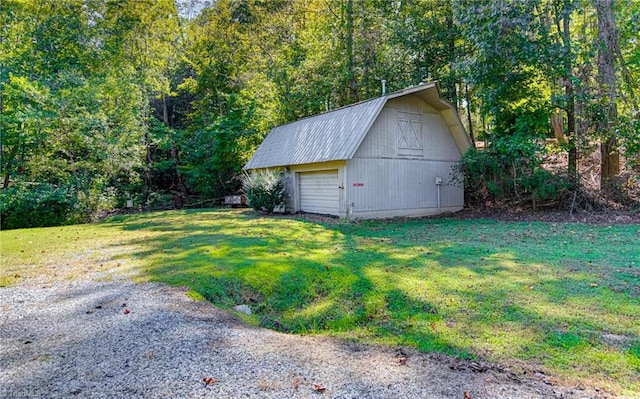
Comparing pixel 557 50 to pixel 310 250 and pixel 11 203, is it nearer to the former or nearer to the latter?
pixel 310 250

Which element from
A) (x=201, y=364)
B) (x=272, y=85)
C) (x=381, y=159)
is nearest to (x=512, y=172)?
(x=381, y=159)

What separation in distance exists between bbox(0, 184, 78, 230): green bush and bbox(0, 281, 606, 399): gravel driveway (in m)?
11.0

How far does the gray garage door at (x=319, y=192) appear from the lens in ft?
40.8

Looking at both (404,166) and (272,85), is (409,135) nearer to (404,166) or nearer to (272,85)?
(404,166)

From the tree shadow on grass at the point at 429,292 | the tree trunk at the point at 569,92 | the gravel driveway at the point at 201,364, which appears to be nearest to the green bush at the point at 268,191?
the tree shadow on grass at the point at 429,292

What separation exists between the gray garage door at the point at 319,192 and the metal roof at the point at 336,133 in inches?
26.7

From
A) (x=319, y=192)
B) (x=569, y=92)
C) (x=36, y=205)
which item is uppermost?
(x=569, y=92)

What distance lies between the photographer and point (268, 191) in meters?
14.0

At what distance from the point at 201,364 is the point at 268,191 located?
37.5 feet

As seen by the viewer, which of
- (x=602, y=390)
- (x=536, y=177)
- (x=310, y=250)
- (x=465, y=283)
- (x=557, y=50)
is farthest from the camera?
(x=536, y=177)

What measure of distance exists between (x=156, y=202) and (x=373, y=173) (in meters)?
A: 14.2

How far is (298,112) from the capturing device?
20.4 meters

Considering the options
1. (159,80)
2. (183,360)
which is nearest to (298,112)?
(159,80)

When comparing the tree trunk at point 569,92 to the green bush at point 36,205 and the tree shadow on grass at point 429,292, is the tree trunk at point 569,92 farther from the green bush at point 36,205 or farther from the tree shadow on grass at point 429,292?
the green bush at point 36,205
